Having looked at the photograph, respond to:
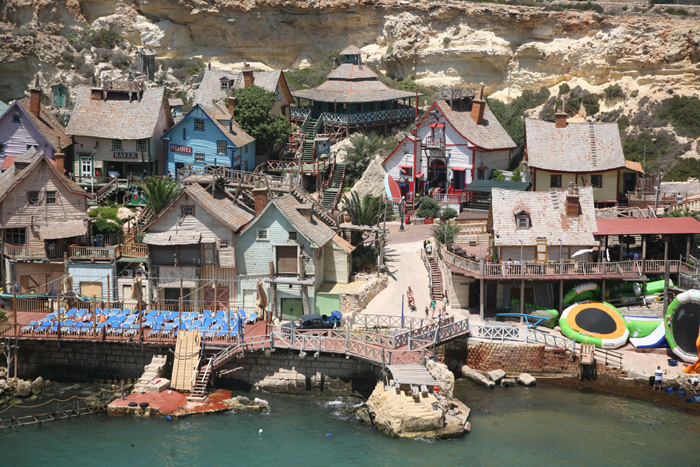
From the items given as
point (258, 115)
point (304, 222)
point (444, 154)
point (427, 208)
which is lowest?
point (304, 222)

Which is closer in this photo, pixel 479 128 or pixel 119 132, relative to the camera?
pixel 119 132

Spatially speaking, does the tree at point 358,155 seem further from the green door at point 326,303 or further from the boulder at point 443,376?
the boulder at point 443,376

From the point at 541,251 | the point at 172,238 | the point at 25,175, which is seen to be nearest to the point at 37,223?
the point at 25,175

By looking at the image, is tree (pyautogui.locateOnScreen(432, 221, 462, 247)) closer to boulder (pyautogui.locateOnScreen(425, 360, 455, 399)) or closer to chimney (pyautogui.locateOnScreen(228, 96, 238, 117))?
boulder (pyautogui.locateOnScreen(425, 360, 455, 399))

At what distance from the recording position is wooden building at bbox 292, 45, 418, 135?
281ft

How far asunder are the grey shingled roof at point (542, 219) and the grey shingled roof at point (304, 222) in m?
10.0

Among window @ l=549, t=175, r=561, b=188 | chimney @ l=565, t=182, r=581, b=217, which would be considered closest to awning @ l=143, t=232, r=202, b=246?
chimney @ l=565, t=182, r=581, b=217

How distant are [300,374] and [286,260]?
27.1 ft

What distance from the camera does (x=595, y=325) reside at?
5669 centimetres

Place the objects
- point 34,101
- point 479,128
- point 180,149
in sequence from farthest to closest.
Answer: point 479,128 < point 34,101 < point 180,149

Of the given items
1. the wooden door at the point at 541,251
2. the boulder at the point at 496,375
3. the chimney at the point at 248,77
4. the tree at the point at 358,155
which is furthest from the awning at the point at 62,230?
the wooden door at the point at 541,251

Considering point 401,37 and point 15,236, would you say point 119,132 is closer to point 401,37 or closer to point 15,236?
point 15,236

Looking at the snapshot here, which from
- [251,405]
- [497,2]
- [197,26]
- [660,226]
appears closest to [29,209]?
[251,405]

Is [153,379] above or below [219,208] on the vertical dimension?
below
